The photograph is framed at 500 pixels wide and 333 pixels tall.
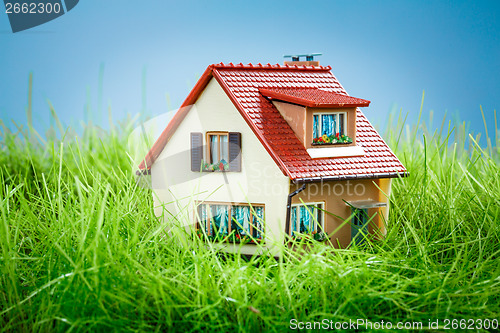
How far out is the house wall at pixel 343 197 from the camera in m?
3.59

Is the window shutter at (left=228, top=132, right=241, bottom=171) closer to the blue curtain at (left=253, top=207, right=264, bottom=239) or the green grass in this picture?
the blue curtain at (left=253, top=207, right=264, bottom=239)

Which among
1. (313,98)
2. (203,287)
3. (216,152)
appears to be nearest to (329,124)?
(313,98)

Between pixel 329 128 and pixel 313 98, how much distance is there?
0.73 ft

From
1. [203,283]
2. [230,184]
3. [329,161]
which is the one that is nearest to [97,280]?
[203,283]

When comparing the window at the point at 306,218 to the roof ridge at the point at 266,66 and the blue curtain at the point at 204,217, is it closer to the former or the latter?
the blue curtain at the point at 204,217

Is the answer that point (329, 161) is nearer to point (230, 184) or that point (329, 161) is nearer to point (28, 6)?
point (230, 184)

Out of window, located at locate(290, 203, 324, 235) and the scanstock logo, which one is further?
the scanstock logo

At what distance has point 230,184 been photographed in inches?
140

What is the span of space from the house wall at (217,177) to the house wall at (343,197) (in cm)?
17

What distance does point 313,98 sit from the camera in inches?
137

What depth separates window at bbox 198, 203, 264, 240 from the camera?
140 inches

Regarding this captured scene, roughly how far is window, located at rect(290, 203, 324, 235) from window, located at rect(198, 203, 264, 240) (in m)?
0.19

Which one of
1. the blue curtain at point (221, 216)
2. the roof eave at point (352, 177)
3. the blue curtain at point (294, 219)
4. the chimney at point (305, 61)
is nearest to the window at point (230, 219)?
the blue curtain at point (221, 216)

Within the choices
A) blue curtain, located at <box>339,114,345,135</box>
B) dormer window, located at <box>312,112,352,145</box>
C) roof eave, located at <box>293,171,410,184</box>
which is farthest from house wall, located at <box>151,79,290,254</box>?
blue curtain, located at <box>339,114,345,135</box>
